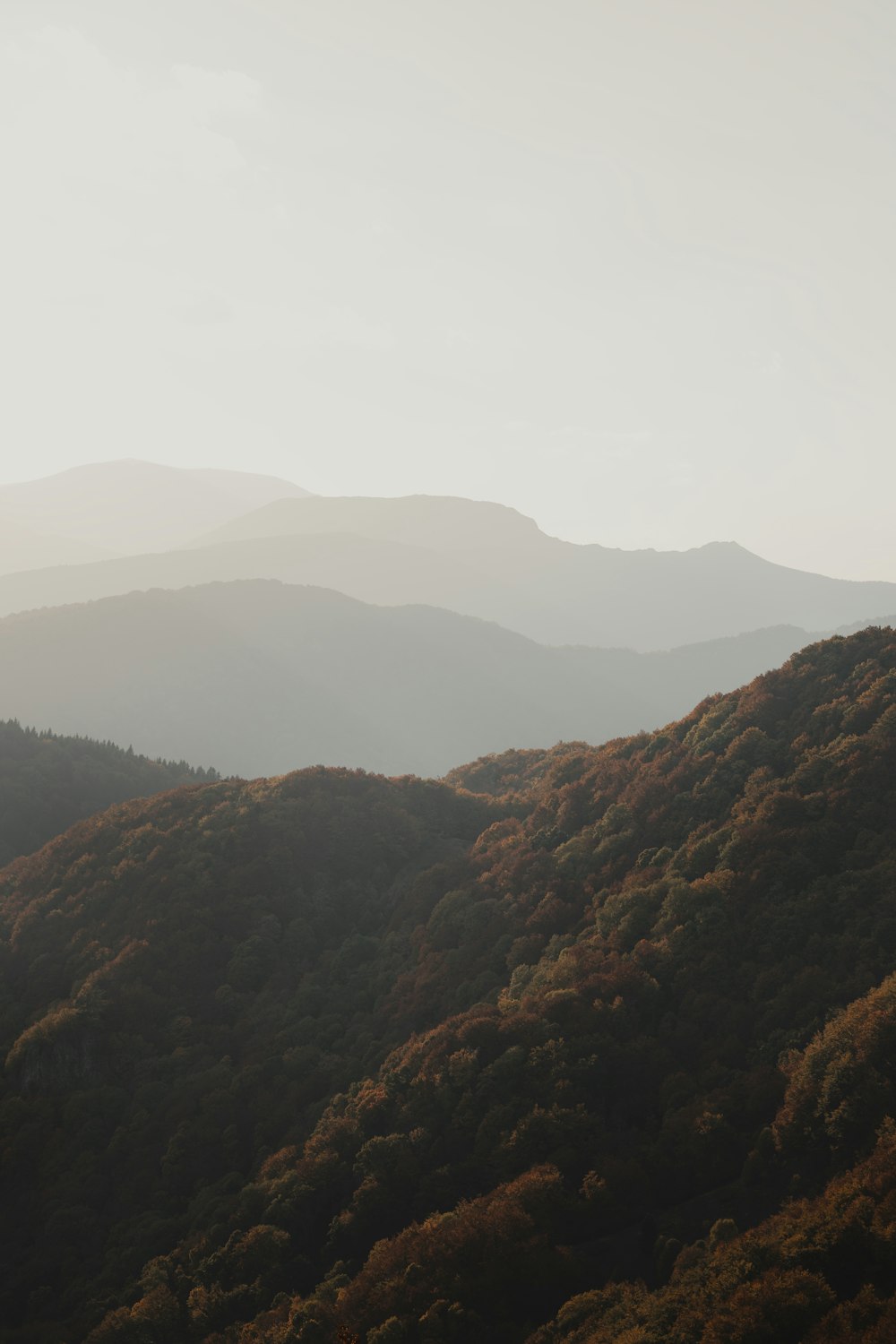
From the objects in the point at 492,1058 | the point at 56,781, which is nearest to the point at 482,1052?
the point at 492,1058

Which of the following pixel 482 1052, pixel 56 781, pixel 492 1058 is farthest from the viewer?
pixel 56 781

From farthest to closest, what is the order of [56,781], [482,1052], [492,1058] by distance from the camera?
[56,781], [482,1052], [492,1058]

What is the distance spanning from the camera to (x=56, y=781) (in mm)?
77562

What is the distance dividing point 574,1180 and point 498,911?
18.9m

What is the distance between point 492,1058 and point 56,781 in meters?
59.8

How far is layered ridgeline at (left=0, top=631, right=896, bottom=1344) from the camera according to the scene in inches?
912

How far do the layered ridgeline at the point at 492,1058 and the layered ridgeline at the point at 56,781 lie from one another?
16050 millimetres

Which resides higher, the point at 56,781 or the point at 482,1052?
the point at 56,781

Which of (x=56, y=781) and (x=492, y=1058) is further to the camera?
(x=56, y=781)

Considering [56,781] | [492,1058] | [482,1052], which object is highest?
[56,781]

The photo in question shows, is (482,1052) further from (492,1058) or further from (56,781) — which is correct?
(56,781)

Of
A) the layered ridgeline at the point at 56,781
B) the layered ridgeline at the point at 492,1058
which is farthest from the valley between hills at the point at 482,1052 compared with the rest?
the layered ridgeline at the point at 56,781

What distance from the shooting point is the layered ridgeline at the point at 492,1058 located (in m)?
23.2

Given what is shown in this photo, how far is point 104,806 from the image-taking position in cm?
7638
